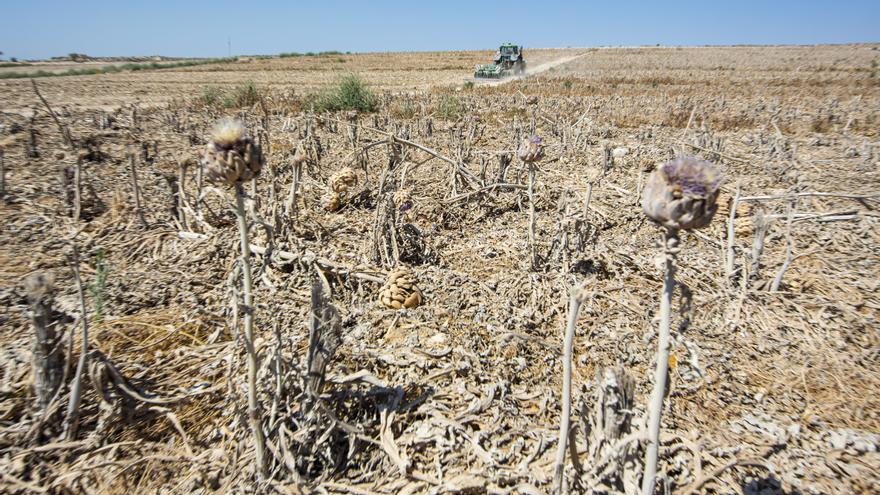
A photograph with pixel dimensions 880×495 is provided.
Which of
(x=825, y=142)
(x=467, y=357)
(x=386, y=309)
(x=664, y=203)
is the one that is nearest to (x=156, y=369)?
(x=386, y=309)

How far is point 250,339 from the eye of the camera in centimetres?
164

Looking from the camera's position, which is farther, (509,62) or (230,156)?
(509,62)

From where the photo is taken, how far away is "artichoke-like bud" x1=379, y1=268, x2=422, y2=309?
3.09 meters

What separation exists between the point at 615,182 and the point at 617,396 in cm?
495

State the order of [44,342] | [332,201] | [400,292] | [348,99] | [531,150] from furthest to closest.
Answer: [348,99] < [332,201] < [531,150] < [400,292] < [44,342]

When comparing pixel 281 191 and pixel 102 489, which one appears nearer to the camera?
pixel 102 489

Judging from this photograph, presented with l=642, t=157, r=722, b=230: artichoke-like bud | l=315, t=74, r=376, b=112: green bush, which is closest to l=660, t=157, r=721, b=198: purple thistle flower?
l=642, t=157, r=722, b=230: artichoke-like bud

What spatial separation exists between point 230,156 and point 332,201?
11.4ft

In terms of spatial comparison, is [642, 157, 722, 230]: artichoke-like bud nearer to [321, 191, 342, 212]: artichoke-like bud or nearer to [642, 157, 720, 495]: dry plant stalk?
[642, 157, 720, 495]: dry plant stalk

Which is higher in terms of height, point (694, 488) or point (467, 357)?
point (467, 357)

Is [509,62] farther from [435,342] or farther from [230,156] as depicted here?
[230,156]

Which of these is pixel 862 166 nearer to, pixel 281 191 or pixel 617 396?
pixel 617 396

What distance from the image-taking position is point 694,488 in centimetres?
185

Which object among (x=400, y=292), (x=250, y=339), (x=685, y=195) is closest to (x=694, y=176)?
(x=685, y=195)
